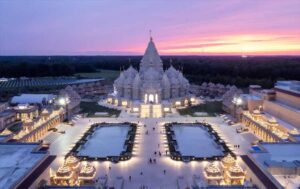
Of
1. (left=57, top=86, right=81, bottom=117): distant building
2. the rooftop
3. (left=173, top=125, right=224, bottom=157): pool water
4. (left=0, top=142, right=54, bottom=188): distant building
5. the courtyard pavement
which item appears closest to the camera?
(left=0, top=142, right=54, bottom=188): distant building

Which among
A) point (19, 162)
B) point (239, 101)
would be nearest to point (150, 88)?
point (239, 101)

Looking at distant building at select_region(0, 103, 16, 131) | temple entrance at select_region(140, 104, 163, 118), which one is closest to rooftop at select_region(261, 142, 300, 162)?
temple entrance at select_region(140, 104, 163, 118)

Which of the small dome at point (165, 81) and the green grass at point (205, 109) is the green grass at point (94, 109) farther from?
Answer: the green grass at point (205, 109)

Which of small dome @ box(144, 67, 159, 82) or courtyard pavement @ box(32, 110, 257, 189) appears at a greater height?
small dome @ box(144, 67, 159, 82)

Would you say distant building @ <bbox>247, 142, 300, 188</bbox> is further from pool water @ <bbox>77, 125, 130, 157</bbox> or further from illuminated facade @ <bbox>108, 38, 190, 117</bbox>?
illuminated facade @ <bbox>108, 38, 190, 117</bbox>

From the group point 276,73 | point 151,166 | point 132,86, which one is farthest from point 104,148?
point 276,73
